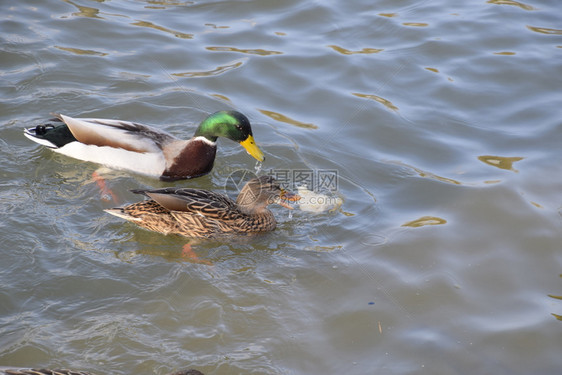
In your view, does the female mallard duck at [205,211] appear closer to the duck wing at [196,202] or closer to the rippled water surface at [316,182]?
the duck wing at [196,202]

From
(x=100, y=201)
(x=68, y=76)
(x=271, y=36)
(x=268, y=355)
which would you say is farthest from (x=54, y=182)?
(x=271, y=36)

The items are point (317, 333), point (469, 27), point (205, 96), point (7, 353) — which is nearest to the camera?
point (7, 353)

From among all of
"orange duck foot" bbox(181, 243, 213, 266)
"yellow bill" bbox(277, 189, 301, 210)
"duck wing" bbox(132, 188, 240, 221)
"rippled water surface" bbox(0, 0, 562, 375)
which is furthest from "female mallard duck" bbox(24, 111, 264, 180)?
"orange duck foot" bbox(181, 243, 213, 266)

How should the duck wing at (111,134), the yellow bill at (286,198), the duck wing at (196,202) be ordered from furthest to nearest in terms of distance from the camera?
the duck wing at (111,134), the yellow bill at (286,198), the duck wing at (196,202)

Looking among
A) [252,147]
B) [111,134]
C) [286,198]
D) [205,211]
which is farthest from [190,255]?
[111,134]

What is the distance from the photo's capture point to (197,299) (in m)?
5.46

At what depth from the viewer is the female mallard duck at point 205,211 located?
6.30m

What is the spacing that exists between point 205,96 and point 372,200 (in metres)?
2.98

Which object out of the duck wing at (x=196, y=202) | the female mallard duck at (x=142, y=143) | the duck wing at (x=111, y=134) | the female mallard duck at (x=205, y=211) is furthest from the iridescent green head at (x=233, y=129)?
the duck wing at (x=196, y=202)

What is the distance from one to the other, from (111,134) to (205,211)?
1702 millimetres

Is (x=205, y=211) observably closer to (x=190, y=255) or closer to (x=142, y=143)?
(x=190, y=255)

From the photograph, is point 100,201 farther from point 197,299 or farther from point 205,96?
point 205,96

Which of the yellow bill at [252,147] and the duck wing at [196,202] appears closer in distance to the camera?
the duck wing at [196,202]

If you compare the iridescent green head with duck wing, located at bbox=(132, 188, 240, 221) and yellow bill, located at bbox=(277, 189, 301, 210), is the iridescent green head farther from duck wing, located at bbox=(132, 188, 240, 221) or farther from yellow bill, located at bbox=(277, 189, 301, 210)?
duck wing, located at bbox=(132, 188, 240, 221)
